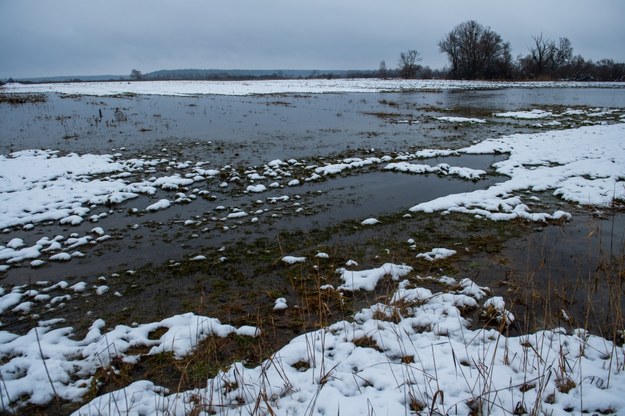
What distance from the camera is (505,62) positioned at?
77688 mm

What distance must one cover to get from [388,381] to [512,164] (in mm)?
11191

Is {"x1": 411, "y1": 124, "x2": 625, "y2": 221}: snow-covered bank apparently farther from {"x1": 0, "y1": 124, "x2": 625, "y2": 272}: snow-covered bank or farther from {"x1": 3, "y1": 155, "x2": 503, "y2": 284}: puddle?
{"x1": 3, "y1": 155, "x2": 503, "y2": 284}: puddle

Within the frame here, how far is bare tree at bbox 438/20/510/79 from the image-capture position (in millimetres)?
78625

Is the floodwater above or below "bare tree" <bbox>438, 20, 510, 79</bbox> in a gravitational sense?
below

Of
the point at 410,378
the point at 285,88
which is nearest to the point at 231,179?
the point at 410,378

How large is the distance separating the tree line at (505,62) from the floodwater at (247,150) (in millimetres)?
62328

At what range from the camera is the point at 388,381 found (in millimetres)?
3547

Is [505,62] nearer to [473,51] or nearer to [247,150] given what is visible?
[473,51]

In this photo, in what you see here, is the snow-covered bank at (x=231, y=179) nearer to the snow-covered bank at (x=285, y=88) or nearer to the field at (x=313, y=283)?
the field at (x=313, y=283)

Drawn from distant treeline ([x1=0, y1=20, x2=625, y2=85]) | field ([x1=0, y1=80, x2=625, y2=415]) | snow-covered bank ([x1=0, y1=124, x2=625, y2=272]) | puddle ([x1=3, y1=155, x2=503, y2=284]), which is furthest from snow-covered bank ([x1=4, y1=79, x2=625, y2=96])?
puddle ([x1=3, y1=155, x2=503, y2=284])

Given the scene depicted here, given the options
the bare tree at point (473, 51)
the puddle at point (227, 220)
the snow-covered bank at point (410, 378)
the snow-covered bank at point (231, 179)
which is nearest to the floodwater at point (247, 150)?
the puddle at point (227, 220)

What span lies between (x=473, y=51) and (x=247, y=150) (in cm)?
8527

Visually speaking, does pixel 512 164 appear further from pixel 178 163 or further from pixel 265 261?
pixel 178 163

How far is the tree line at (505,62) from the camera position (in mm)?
78562
